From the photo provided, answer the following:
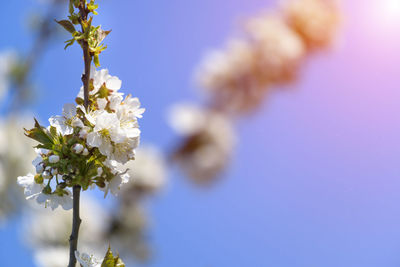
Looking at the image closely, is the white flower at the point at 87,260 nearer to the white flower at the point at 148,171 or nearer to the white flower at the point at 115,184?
the white flower at the point at 115,184

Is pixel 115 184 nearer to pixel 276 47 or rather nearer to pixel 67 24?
pixel 67 24

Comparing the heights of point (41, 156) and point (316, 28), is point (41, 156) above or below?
below

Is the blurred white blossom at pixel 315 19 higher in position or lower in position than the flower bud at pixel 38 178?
higher

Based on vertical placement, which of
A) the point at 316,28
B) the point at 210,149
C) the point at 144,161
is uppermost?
the point at 316,28

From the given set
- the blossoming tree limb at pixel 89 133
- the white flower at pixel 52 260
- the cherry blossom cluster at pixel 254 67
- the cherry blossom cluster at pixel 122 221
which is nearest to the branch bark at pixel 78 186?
the blossoming tree limb at pixel 89 133

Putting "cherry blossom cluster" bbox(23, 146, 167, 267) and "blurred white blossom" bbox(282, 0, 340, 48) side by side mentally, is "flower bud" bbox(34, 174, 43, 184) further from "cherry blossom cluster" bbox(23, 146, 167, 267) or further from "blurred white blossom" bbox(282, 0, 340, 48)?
"blurred white blossom" bbox(282, 0, 340, 48)

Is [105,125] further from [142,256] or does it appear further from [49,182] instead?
[142,256]

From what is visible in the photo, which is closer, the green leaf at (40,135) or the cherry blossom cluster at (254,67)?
the green leaf at (40,135)

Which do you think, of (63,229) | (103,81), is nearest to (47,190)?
(103,81)

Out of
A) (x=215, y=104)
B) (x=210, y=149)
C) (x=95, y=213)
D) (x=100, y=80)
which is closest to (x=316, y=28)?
(x=215, y=104)
